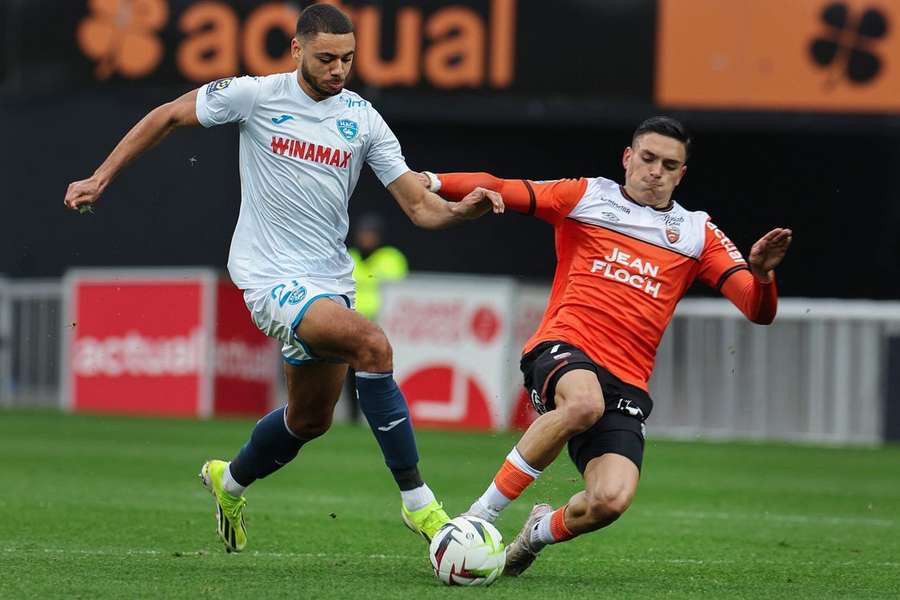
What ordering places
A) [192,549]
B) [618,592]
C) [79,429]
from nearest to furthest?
[618,592] < [192,549] < [79,429]

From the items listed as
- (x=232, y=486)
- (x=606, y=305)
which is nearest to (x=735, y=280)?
(x=606, y=305)

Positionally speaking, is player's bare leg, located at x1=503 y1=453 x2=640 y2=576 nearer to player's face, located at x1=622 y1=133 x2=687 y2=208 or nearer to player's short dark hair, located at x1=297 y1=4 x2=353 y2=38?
player's face, located at x1=622 y1=133 x2=687 y2=208

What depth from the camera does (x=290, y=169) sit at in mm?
7570

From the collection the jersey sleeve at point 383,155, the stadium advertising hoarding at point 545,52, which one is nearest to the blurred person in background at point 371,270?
the stadium advertising hoarding at point 545,52

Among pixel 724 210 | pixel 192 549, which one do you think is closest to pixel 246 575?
pixel 192 549

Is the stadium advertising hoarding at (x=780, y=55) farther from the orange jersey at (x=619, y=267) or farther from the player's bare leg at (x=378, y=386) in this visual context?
the player's bare leg at (x=378, y=386)

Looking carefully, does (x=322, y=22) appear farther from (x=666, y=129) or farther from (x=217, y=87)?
(x=666, y=129)

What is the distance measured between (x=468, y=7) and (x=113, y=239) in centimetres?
564

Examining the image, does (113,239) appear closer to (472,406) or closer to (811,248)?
(472,406)

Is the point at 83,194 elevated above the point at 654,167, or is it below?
below

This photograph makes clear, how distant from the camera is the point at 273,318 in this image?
24.5 ft

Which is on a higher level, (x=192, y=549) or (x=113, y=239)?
(x=113, y=239)

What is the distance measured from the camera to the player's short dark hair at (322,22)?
7426mm

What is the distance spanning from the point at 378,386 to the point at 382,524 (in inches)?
91.2
